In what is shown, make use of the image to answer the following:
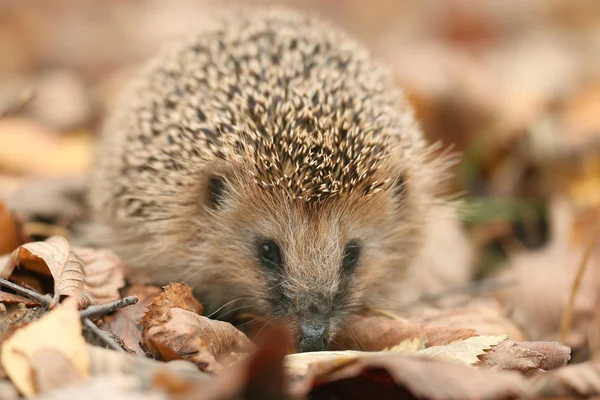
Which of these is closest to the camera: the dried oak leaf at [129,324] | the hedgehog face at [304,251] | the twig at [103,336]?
the twig at [103,336]

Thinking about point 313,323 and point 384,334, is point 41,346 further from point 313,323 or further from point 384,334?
point 384,334

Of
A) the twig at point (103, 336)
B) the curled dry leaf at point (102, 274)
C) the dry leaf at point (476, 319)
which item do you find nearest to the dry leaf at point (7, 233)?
the curled dry leaf at point (102, 274)

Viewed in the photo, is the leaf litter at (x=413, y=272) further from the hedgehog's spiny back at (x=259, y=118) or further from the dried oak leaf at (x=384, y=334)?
the hedgehog's spiny back at (x=259, y=118)

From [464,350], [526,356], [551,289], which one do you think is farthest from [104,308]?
[551,289]

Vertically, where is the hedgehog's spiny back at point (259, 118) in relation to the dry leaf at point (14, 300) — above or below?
above

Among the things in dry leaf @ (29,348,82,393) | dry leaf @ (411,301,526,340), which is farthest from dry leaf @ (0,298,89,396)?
dry leaf @ (411,301,526,340)

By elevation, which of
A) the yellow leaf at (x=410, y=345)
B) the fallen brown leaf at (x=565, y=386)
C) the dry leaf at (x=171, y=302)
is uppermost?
the dry leaf at (x=171, y=302)
